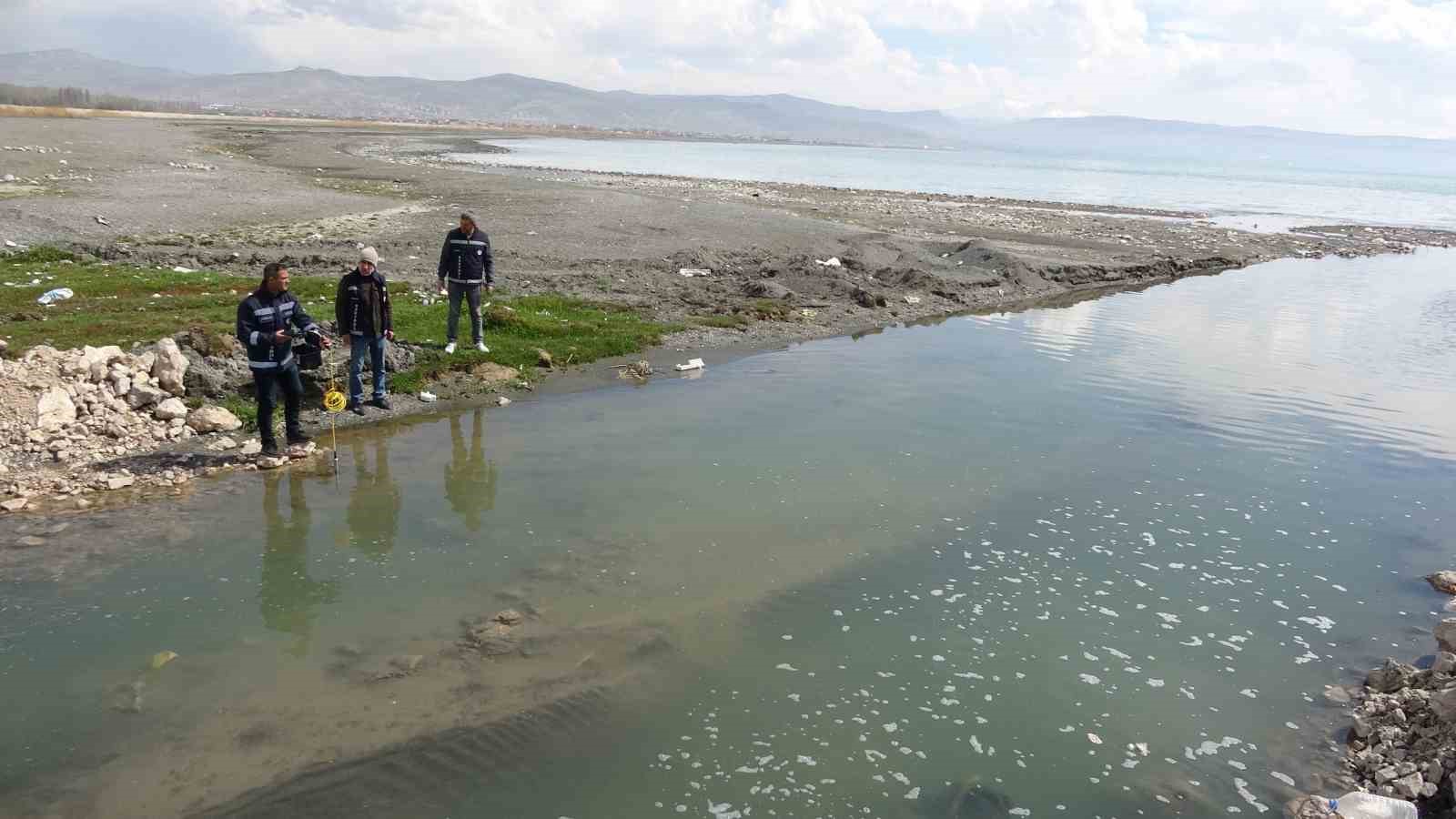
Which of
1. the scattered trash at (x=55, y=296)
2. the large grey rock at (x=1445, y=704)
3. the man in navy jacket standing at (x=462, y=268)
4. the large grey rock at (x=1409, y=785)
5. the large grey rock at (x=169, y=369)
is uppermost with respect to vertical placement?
the man in navy jacket standing at (x=462, y=268)

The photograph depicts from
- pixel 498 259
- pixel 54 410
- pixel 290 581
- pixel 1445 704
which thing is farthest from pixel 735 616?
pixel 498 259

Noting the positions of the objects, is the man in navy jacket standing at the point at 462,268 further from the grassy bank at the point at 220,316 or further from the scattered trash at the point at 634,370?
the scattered trash at the point at 634,370

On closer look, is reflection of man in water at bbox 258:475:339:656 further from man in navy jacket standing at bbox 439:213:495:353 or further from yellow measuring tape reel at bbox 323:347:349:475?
man in navy jacket standing at bbox 439:213:495:353

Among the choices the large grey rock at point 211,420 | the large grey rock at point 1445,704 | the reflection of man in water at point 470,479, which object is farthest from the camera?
the large grey rock at point 211,420

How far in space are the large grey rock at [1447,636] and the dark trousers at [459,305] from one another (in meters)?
14.1

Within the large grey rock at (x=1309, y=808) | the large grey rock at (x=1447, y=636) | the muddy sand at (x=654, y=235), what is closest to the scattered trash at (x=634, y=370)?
the muddy sand at (x=654, y=235)

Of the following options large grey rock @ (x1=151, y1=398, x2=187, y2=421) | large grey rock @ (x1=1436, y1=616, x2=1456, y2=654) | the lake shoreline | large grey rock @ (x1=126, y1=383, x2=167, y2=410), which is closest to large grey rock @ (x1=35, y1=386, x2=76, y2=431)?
large grey rock @ (x1=126, y1=383, x2=167, y2=410)

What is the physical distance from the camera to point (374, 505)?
1140 cm

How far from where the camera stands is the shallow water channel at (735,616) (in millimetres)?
6875

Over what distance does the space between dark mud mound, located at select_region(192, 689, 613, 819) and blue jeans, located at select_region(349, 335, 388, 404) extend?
8216mm

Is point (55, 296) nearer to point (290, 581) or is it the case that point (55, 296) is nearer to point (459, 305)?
point (459, 305)

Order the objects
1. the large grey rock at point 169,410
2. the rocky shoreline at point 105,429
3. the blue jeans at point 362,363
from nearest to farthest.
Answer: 1. the rocky shoreline at point 105,429
2. the large grey rock at point 169,410
3. the blue jeans at point 362,363

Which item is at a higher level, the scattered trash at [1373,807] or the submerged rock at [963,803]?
the scattered trash at [1373,807]

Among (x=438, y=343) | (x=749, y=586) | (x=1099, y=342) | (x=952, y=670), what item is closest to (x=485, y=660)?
(x=749, y=586)
